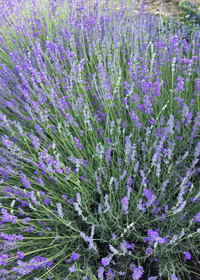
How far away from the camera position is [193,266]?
65.8 inches

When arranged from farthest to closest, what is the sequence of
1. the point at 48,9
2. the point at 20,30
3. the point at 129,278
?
the point at 48,9 < the point at 20,30 < the point at 129,278

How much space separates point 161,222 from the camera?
1739 mm

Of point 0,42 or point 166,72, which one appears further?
point 0,42

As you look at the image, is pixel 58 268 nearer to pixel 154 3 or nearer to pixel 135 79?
pixel 135 79

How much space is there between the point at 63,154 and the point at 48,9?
9.74 ft

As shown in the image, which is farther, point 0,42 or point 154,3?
point 154,3

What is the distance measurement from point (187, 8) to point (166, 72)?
5.28 ft

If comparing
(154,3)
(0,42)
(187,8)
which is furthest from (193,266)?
(154,3)

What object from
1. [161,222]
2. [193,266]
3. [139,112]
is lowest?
[193,266]

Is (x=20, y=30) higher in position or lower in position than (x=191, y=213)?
higher

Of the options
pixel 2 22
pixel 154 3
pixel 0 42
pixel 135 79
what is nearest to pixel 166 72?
pixel 135 79

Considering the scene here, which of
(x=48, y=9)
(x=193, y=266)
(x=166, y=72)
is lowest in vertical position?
(x=193, y=266)

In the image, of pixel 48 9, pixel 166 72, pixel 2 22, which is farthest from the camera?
pixel 48 9

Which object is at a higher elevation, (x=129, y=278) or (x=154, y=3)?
(x=154, y=3)
